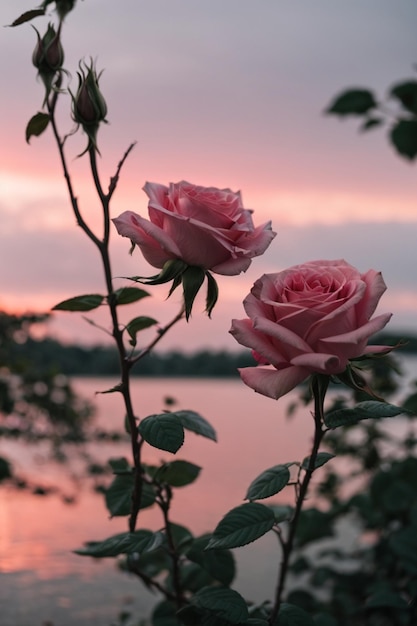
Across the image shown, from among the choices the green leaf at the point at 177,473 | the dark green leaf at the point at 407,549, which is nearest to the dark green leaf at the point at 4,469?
the dark green leaf at the point at 407,549

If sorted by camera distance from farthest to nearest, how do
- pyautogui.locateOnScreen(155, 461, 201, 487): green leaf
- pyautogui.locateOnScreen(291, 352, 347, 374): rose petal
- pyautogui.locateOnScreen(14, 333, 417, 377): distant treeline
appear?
1. pyautogui.locateOnScreen(14, 333, 417, 377): distant treeline
2. pyautogui.locateOnScreen(155, 461, 201, 487): green leaf
3. pyautogui.locateOnScreen(291, 352, 347, 374): rose petal

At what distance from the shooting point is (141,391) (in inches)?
215

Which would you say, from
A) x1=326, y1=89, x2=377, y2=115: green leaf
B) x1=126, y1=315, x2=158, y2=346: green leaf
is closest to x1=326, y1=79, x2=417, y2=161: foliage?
x1=326, y1=89, x2=377, y2=115: green leaf

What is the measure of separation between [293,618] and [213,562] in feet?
0.33

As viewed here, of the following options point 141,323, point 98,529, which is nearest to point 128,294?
point 141,323

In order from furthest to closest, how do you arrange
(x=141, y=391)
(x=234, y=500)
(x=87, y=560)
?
(x=141, y=391), (x=234, y=500), (x=87, y=560)

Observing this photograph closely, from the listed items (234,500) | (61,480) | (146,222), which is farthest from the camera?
(61,480)

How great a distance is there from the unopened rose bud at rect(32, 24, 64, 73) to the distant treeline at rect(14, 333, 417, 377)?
168 cm

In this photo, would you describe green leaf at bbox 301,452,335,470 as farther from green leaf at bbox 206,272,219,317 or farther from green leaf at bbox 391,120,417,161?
green leaf at bbox 391,120,417,161

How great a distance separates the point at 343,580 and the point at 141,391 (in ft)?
12.7

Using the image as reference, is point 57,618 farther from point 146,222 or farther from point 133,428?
point 146,222

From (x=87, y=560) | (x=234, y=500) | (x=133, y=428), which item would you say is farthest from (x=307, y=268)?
(x=234, y=500)

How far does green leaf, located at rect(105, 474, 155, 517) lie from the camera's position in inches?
29.2

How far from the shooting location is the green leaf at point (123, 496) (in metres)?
0.74
